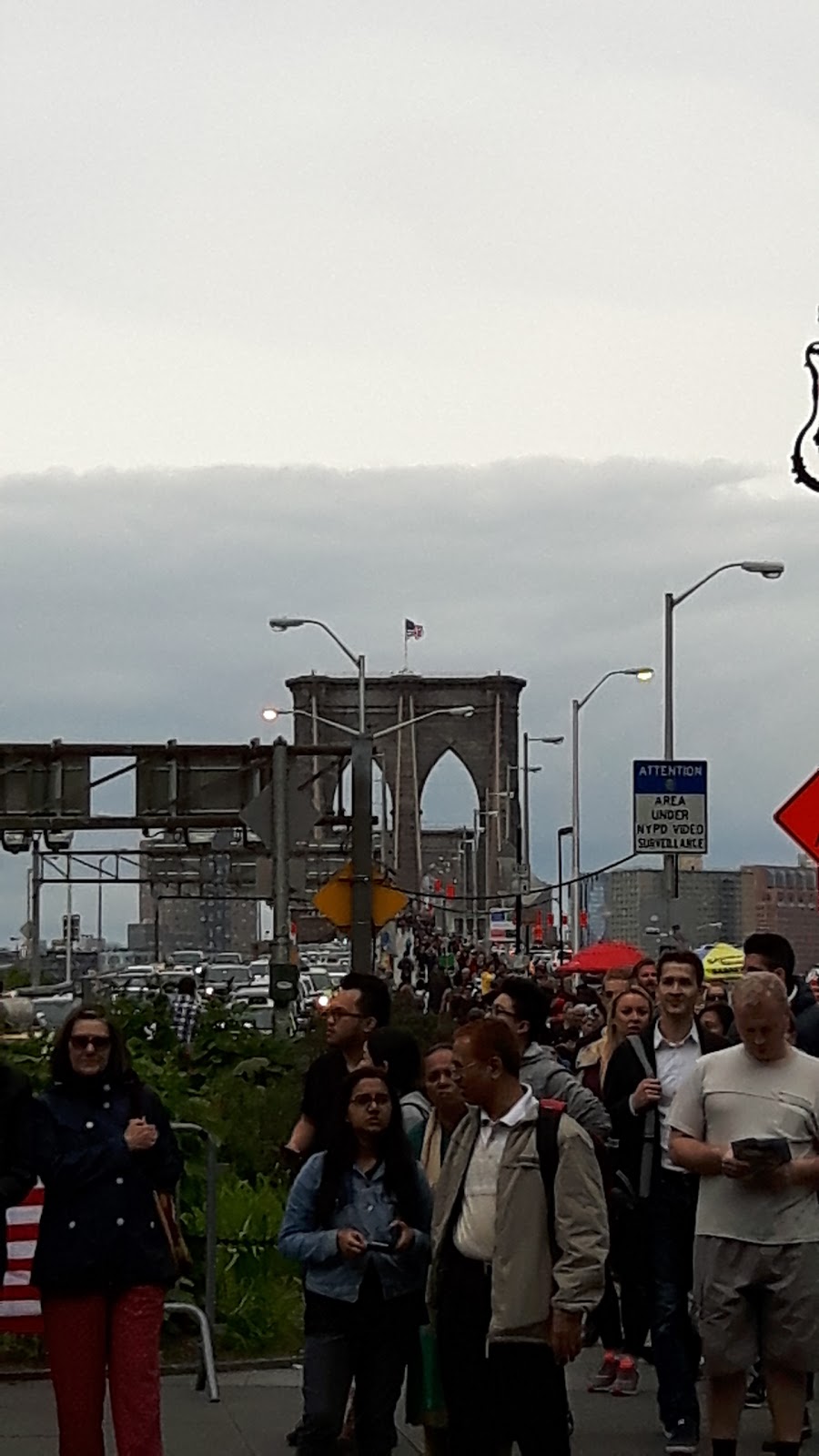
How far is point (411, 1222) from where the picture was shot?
8.29 metres

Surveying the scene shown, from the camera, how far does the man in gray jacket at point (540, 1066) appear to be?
9.27 metres

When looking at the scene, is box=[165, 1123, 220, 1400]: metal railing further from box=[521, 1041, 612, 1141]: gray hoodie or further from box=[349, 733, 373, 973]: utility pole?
box=[349, 733, 373, 973]: utility pole

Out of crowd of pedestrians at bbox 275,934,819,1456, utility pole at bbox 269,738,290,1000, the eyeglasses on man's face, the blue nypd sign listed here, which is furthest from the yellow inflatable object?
the eyeglasses on man's face

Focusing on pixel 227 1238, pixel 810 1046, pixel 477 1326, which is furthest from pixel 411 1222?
pixel 227 1238

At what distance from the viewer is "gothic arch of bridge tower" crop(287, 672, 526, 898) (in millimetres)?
144738

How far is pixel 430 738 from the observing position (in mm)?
167375

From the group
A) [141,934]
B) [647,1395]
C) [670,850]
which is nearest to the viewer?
[647,1395]

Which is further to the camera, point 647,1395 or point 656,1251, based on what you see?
point 647,1395

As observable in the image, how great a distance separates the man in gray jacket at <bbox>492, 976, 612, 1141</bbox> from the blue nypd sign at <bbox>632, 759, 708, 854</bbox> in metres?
17.0

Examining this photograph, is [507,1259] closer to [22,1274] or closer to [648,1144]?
[648,1144]

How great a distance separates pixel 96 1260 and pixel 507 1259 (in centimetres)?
147

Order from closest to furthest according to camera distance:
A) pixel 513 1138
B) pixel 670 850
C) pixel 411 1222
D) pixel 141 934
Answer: pixel 513 1138
pixel 411 1222
pixel 670 850
pixel 141 934

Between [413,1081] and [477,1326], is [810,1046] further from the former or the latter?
[477,1326]

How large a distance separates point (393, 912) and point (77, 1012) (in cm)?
1221
